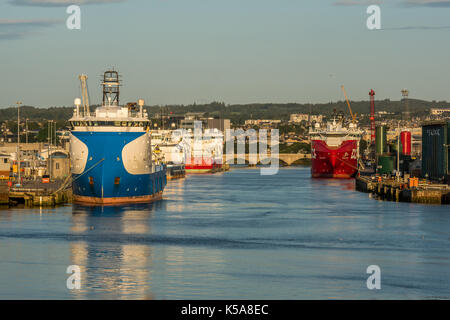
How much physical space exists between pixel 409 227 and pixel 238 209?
2321 cm

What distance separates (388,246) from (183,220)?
21.1m

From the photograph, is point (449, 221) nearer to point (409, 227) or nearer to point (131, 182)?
point (409, 227)

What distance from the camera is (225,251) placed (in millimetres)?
51688

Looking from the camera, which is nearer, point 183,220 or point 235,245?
point 235,245

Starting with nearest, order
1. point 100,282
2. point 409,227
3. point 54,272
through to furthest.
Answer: point 100,282
point 54,272
point 409,227

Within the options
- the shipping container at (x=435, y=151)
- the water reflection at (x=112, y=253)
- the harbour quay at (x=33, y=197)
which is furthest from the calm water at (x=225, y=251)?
the shipping container at (x=435, y=151)

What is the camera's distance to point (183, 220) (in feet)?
229

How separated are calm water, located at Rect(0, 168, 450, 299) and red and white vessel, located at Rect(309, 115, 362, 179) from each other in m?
71.7

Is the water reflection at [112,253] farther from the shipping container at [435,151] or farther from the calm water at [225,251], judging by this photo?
the shipping container at [435,151]

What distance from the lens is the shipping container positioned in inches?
3689

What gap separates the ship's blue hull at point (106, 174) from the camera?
7400 centimetres

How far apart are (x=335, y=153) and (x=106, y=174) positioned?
8720cm
